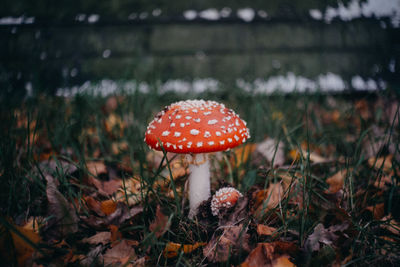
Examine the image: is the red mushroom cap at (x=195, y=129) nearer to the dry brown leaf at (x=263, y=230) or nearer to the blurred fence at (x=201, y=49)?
the dry brown leaf at (x=263, y=230)

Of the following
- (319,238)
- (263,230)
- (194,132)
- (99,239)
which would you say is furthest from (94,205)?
(319,238)

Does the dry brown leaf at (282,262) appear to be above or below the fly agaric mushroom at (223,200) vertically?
below

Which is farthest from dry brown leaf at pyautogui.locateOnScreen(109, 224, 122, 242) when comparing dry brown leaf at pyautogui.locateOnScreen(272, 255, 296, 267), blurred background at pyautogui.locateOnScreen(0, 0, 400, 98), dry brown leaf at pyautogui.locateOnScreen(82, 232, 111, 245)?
blurred background at pyautogui.locateOnScreen(0, 0, 400, 98)

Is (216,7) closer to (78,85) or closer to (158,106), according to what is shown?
(158,106)

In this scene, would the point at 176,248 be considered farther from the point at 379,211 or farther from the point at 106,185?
the point at 379,211

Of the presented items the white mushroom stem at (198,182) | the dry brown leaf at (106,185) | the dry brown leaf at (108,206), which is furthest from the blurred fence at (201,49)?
the dry brown leaf at (108,206)

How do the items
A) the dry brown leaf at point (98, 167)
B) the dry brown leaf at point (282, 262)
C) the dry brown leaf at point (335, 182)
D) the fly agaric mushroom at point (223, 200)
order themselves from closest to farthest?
the dry brown leaf at point (282, 262)
the fly agaric mushroom at point (223, 200)
the dry brown leaf at point (335, 182)
the dry brown leaf at point (98, 167)
